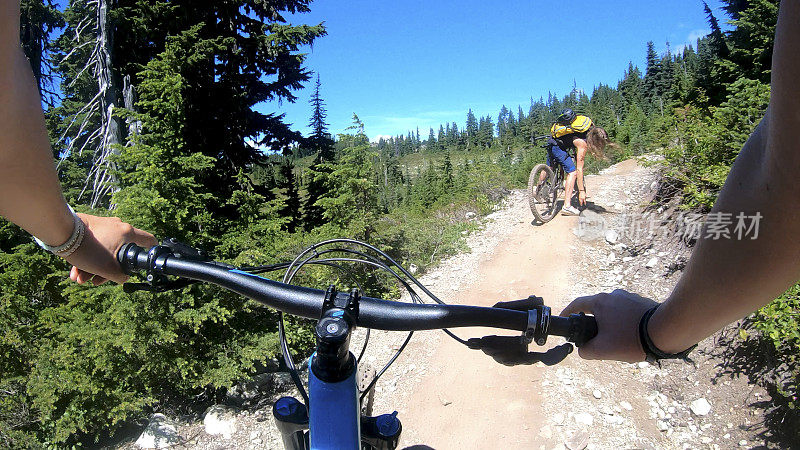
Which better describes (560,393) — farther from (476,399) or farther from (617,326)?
(617,326)

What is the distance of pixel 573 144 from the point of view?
10.0m

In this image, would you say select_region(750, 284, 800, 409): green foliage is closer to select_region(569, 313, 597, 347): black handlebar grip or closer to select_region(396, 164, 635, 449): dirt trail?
select_region(396, 164, 635, 449): dirt trail

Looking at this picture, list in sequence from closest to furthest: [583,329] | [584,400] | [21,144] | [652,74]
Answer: [21,144]
[583,329]
[584,400]
[652,74]

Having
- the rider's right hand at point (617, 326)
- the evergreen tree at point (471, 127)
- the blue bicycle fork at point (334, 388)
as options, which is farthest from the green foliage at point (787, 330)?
the evergreen tree at point (471, 127)

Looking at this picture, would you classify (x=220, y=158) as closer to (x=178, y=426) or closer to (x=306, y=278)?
(x=306, y=278)

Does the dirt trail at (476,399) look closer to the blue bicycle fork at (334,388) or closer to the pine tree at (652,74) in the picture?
the blue bicycle fork at (334,388)

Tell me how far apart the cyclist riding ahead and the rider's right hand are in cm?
968

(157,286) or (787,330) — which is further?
(787,330)

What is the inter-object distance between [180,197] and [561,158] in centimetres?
869

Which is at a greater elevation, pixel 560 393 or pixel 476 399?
pixel 560 393

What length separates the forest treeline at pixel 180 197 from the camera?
5738 mm

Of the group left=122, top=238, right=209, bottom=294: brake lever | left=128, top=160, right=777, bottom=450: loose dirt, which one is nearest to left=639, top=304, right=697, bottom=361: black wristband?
left=122, top=238, right=209, bottom=294: brake lever

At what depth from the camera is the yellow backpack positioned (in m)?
9.70

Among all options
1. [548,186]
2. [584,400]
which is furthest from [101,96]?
[548,186]
